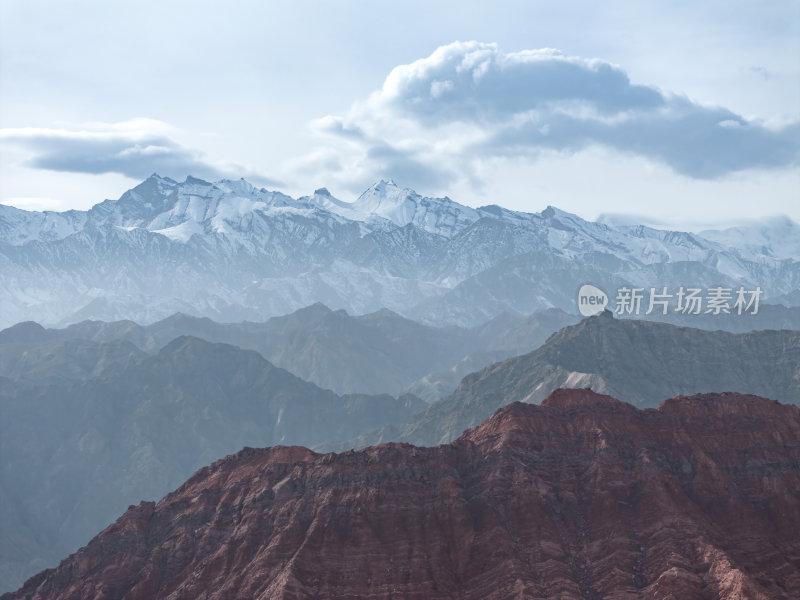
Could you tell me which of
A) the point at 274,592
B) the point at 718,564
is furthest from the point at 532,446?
the point at 274,592

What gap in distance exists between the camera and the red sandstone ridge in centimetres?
13962

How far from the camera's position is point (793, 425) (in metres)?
166

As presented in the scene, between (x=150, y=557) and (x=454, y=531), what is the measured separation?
4210 cm

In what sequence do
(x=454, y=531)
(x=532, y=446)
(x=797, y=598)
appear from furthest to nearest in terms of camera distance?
(x=532, y=446), (x=454, y=531), (x=797, y=598)

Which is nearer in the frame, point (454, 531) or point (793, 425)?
point (454, 531)

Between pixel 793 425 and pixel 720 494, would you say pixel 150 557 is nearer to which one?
pixel 720 494

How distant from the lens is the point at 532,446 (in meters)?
162

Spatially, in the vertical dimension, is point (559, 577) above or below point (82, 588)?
above

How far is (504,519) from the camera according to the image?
493 feet

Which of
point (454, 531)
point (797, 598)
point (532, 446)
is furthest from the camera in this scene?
point (532, 446)

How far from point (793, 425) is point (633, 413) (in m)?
23.9

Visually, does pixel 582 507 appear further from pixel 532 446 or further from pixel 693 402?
pixel 693 402

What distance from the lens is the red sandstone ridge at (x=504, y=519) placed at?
13962 centimetres

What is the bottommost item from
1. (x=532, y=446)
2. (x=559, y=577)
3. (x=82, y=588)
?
(x=82, y=588)
